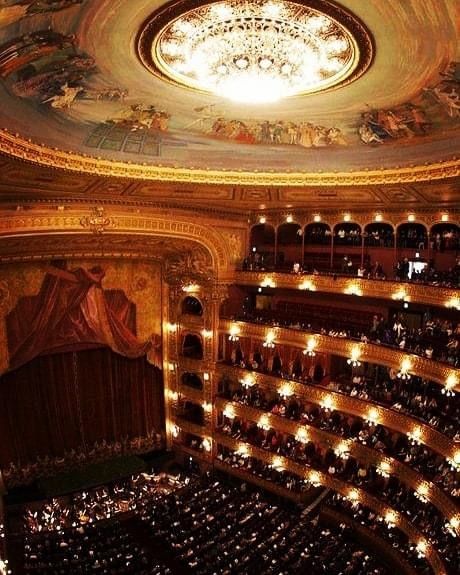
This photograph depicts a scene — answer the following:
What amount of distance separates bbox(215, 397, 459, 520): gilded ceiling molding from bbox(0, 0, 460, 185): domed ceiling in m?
9.44

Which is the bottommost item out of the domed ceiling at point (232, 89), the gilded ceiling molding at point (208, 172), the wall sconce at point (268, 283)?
the wall sconce at point (268, 283)

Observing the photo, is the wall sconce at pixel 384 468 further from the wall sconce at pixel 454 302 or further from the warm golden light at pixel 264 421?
the wall sconce at pixel 454 302

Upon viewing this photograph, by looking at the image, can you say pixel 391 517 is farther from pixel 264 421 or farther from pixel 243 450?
pixel 243 450

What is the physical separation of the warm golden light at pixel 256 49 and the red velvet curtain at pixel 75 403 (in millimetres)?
17227

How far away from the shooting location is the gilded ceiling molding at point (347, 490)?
16.1 m

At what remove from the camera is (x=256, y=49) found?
10.1 m

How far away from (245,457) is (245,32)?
65.3 feet

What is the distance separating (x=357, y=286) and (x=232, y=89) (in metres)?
12.0

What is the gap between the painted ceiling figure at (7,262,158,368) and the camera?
23266mm

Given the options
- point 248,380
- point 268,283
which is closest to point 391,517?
point 248,380

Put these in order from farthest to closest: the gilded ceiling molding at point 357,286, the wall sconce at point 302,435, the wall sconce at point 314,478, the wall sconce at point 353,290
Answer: the wall sconce at point 302,435, the wall sconce at point 314,478, the wall sconce at point 353,290, the gilded ceiling molding at point 357,286

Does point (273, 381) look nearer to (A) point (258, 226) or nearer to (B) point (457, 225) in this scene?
(A) point (258, 226)

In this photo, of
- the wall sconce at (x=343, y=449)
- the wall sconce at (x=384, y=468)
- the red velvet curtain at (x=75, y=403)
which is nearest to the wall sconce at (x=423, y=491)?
the wall sconce at (x=384, y=468)

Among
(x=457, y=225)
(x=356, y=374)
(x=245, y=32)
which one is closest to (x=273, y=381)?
(x=356, y=374)
